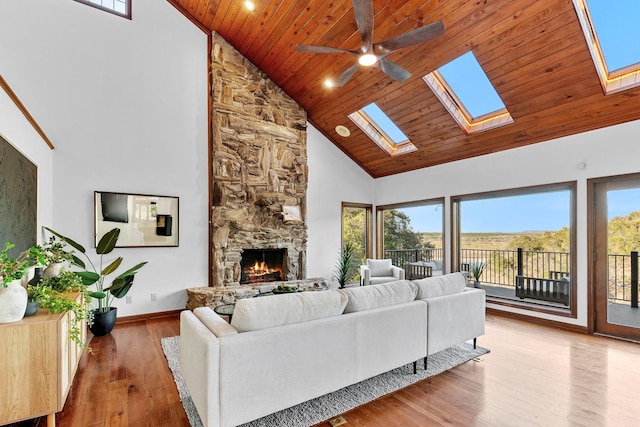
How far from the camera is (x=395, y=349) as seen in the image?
2.68 metres

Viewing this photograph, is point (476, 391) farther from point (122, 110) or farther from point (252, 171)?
point (122, 110)

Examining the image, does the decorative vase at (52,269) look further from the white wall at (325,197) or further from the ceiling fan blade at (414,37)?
the white wall at (325,197)

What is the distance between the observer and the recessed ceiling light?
6388 mm

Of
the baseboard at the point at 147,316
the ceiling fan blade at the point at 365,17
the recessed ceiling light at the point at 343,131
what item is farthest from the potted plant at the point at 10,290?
the recessed ceiling light at the point at 343,131

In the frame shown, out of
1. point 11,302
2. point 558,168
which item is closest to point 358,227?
point 558,168

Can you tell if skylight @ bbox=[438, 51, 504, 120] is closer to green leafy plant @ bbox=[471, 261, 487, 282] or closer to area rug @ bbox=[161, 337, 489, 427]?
green leafy plant @ bbox=[471, 261, 487, 282]

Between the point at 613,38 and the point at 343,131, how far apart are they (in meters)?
4.04

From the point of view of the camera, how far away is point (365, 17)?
2814 mm

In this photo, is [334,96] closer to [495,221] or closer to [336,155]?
[336,155]

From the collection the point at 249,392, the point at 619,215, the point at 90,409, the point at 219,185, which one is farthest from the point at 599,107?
the point at 90,409

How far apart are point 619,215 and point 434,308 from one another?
10.1ft

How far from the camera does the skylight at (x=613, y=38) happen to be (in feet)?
10.5

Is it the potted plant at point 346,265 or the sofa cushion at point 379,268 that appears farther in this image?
the potted plant at point 346,265

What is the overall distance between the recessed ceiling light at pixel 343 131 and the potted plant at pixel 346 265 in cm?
231
